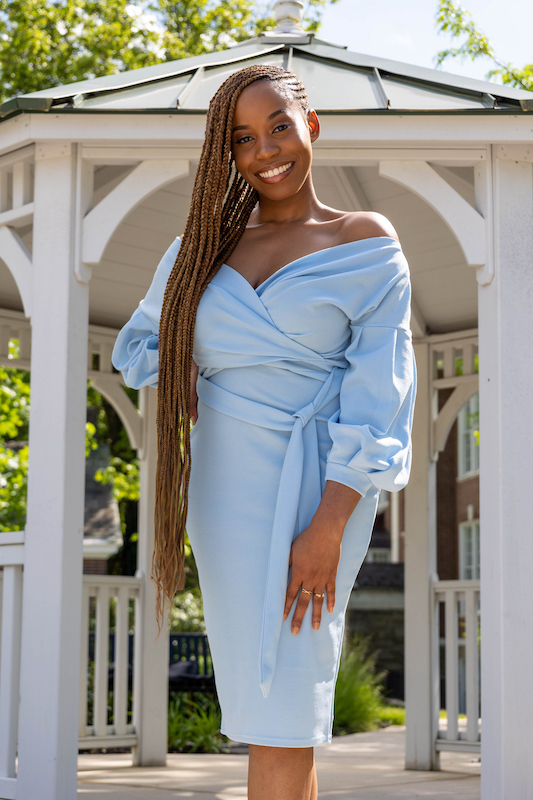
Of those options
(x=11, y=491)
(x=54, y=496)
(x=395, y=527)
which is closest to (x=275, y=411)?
(x=54, y=496)

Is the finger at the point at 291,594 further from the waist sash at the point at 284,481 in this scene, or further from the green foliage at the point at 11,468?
the green foliage at the point at 11,468

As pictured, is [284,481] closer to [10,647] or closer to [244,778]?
[10,647]

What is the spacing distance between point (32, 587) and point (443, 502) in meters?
17.6

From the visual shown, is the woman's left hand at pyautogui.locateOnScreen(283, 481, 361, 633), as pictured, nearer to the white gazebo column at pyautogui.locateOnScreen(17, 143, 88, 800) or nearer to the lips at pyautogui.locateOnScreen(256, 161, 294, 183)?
the lips at pyautogui.locateOnScreen(256, 161, 294, 183)

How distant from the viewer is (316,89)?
13.0 ft

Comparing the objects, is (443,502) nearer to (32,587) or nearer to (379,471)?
(32,587)

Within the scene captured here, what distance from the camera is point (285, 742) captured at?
1.65 m

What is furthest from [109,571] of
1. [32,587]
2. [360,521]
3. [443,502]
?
[360,521]

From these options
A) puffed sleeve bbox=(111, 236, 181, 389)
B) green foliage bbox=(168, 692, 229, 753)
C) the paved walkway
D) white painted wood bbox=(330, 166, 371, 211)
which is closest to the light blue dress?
puffed sleeve bbox=(111, 236, 181, 389)

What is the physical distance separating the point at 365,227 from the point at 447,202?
212 centimetres

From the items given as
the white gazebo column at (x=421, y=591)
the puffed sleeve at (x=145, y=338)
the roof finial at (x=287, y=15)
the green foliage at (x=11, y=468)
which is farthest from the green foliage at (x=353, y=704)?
the puffed sleeve at (x=145, y=338)

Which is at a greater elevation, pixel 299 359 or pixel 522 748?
pixel 299 359

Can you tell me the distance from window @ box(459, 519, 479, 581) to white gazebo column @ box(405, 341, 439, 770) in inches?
515

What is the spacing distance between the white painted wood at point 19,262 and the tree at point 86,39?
11278 millimetres
